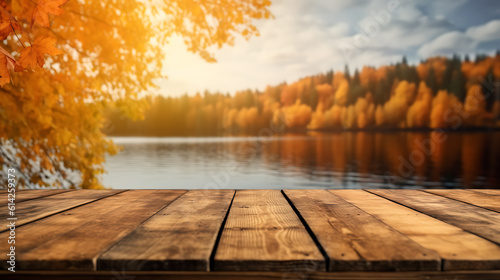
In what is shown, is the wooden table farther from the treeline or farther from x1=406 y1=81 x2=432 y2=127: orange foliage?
x1=406 y1=81 x2=432 y2=127: orange foliage

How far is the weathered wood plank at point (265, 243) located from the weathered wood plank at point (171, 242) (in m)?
0.06

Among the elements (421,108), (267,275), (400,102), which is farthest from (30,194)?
(400,102)

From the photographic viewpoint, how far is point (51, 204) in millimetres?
2172

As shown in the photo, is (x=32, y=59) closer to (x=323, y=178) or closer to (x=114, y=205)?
(x=114, y=205)

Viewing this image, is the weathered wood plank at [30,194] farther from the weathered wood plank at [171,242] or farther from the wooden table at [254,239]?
the weathered wood plank at [171,242]

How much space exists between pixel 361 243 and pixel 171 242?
702 millimetres

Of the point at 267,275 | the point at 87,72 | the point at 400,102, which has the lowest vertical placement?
the point at 267,275

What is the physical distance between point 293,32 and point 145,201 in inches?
4428

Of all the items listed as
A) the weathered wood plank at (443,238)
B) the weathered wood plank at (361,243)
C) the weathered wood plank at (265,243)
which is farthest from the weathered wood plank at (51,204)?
the weathered wood plank at (443,238)

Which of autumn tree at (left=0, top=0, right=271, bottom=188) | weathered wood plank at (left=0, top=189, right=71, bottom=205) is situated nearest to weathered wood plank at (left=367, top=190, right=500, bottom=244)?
weathered wood plank at (left=0, top=189, right=71, bottom=205)

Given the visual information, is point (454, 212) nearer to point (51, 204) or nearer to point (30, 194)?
point (51, 204)

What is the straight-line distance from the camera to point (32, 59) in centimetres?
186

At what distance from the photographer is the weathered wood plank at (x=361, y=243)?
3.92 feet

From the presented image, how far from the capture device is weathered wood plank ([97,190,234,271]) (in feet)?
3.93
